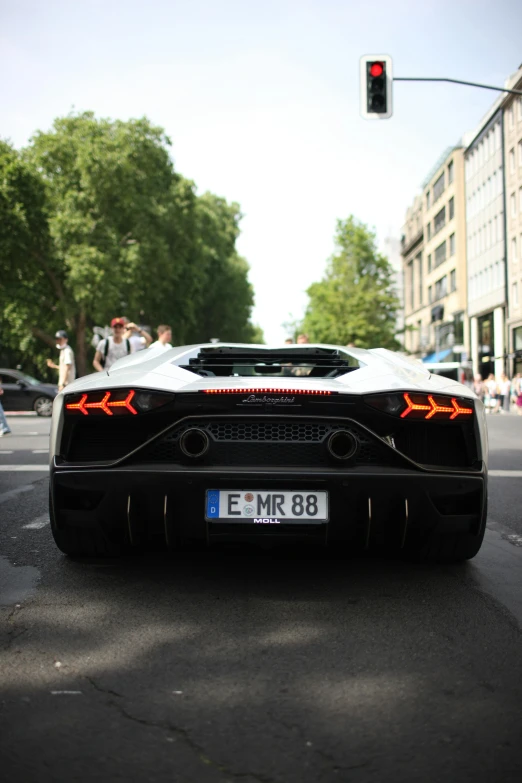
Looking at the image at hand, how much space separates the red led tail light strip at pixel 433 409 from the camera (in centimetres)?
414

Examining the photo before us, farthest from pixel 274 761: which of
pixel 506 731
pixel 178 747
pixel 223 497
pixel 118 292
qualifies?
pixel 118 292

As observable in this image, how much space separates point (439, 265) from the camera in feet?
226

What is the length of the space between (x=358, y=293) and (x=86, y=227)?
19946 millimetres

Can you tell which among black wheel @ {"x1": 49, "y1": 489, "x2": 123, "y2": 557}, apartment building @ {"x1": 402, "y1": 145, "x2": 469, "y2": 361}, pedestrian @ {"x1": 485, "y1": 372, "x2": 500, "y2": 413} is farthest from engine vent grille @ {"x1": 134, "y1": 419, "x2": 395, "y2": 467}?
apartment building @ {"x1": 402, "y1": 145, "x2": 469, "y2": 361}

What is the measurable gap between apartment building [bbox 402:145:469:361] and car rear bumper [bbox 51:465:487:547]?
49848 millimetres

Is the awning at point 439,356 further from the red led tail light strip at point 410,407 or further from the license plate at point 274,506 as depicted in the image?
the license plate at point 274,506

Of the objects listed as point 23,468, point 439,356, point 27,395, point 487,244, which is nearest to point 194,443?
point 23,468

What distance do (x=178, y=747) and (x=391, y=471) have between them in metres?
→ 1.92

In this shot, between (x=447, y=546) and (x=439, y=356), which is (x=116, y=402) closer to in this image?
(x=447, y=546)

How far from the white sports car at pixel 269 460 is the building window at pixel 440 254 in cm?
6414

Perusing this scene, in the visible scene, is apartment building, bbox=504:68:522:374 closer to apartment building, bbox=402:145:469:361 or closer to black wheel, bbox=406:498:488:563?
apartment building, bbox=402:145:469:361

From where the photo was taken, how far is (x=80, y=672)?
10.1ft

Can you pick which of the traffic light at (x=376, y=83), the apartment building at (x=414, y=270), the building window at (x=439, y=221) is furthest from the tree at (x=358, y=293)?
the traffic light at (x=376, y=83)

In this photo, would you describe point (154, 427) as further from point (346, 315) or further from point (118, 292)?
point (346, 315)
